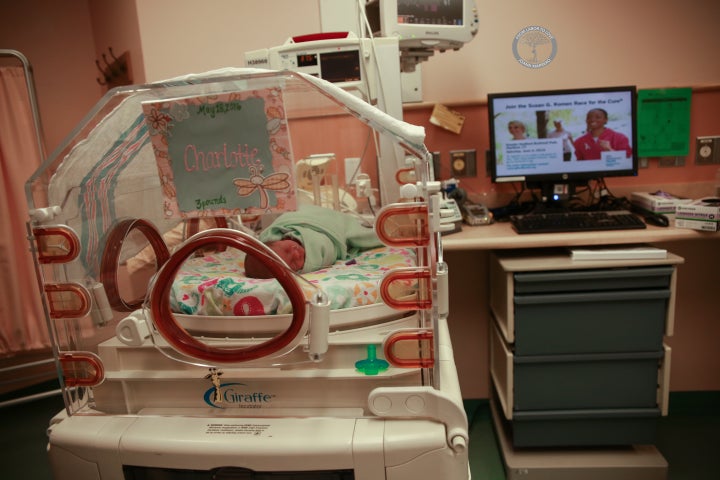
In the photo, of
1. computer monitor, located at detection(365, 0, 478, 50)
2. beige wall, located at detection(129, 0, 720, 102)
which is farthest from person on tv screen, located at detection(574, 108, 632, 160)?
computer monitor, located at detection(365, 0, 478, 50)

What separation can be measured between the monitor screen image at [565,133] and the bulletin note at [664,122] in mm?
257

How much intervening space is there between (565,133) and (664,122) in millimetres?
525

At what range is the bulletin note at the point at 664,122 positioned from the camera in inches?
78.1

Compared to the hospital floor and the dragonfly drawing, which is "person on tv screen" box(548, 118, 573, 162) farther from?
the dragonfly drawing

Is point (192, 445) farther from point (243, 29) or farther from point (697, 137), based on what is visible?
point (697, 137)

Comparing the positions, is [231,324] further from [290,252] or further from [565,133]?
[565,133]

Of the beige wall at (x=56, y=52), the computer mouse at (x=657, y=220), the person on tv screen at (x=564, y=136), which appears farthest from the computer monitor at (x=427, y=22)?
the beige wall at (x=56, y=52)

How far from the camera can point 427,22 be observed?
1.68 meters

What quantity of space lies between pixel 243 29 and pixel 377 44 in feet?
3.24

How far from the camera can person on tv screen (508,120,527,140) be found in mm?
1859

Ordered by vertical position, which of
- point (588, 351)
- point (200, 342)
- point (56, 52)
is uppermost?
point (56, 52)

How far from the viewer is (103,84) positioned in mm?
2859

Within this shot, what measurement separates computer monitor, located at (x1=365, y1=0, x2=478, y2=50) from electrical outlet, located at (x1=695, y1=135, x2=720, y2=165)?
1.15 m

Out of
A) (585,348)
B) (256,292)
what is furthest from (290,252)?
(585,348)
